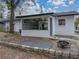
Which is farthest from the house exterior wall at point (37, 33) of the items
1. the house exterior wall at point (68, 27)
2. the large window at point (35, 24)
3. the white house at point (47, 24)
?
the house exterior wall at point (68, 27)

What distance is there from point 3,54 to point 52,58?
296 centimetres

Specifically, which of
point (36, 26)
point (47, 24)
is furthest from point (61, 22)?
point (47, 24)

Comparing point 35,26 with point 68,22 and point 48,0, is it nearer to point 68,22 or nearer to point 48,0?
point 68,22

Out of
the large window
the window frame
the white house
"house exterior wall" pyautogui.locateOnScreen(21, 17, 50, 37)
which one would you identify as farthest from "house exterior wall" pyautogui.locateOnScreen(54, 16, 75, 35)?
"house exterior wall" pyautogui.locateOnScreen(21, 17, 50, 37)

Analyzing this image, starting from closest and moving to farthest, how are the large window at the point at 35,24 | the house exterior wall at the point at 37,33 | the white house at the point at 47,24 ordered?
1. the house exterior wall at the point at 37,33
2. the white house at the point at 47,24
3. the large window at the point at 35,24

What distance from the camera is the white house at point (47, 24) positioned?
24.3 meters

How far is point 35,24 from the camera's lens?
27.5 metres

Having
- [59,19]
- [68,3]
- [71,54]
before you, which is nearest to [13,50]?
[71,54]

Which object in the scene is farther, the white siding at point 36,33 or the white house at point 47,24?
the white house at point 47,24

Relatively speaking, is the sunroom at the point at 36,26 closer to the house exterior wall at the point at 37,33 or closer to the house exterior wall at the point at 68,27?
the house exterior wall at the point at 37,33

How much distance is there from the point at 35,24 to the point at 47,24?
300 centimetres

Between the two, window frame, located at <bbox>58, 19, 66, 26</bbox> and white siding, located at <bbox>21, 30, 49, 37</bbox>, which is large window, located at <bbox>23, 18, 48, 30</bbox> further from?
window frame, located at <bbox>58, 19, 66, 26</bbox>

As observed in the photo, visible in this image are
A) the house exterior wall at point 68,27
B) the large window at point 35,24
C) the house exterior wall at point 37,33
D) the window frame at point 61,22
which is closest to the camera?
the house exterior wall at point 37,33

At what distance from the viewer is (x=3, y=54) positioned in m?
10.9
